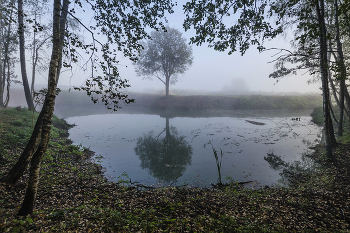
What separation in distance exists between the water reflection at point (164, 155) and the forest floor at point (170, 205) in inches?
67.0

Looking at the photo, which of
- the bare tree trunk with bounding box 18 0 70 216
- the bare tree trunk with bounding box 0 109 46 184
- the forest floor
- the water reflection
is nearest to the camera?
the bare tree trunk with bounding box 18 0 70 216

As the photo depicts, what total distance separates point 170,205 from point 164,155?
6.09m

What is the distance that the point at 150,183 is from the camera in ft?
24.7

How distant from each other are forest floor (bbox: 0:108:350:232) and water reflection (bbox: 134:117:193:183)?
5.58 ft

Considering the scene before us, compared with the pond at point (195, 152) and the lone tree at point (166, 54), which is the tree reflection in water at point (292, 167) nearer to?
the pond at point (195, 152)

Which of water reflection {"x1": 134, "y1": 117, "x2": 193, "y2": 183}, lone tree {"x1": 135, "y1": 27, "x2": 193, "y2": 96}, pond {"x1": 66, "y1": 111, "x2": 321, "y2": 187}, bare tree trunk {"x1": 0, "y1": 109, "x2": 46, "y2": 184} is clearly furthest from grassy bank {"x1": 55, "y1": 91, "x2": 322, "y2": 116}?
bare tree trunk {"x1": 0, "y1": 109, "x2": 46, "y2": 184}

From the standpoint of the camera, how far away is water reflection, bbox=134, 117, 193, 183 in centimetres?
870

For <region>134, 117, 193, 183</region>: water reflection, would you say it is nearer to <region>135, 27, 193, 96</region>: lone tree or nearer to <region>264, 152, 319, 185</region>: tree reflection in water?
<region>264, 152, 319, 185</region>: tree reflection in water

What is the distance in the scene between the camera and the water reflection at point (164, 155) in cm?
870

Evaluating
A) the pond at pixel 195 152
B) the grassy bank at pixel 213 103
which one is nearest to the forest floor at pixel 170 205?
the pond at pixel 195 152

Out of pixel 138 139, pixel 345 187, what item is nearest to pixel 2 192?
pixel 138 139

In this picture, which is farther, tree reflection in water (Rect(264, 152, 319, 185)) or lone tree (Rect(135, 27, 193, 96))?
lone tree (Rect(135, 27, 193, 96))

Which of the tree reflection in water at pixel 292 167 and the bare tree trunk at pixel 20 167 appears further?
the tree reflection in water at pixel 292 167

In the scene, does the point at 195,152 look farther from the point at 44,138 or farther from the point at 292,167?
the point at 44,138
